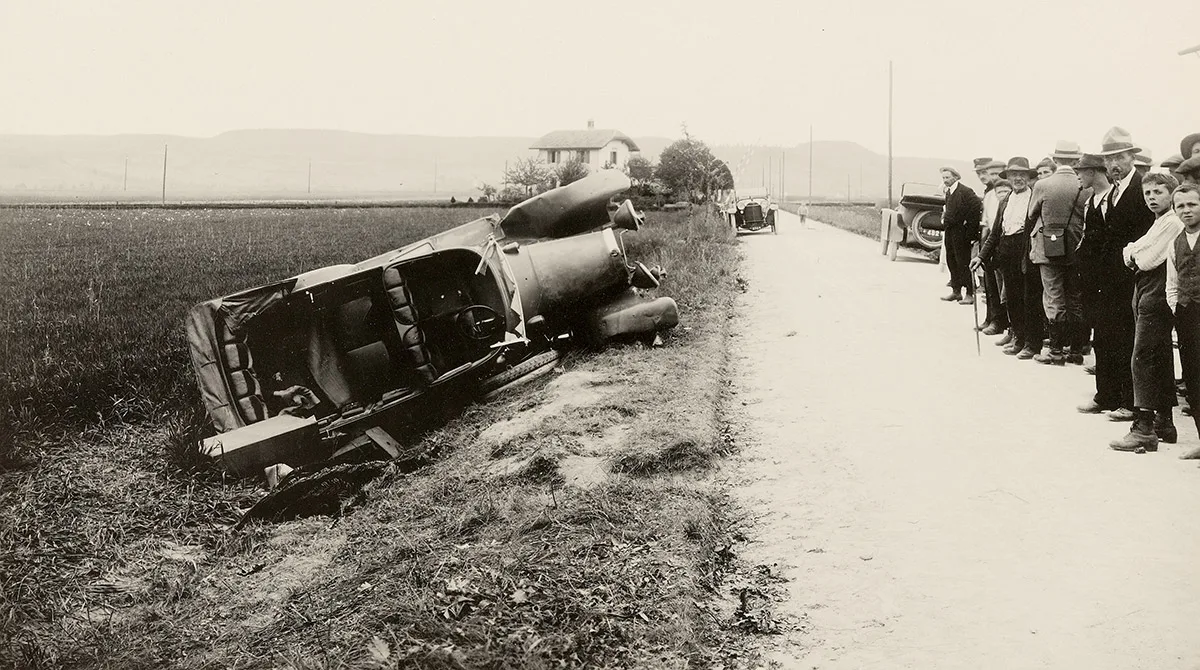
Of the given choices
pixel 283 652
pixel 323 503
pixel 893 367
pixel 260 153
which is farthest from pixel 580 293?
pixel 260 153

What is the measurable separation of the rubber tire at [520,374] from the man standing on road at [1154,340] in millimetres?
5279

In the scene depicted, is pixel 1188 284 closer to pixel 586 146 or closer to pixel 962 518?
pixel 962 518

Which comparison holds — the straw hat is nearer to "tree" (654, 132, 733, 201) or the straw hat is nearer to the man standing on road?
the man standing on road

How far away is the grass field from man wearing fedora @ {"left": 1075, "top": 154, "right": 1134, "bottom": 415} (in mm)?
2920

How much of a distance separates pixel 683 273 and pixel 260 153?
191211 mm

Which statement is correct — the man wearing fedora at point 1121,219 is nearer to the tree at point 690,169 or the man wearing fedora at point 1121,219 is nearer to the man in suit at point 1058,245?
the man in suit at point 1058,245

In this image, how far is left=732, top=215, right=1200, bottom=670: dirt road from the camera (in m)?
3.57

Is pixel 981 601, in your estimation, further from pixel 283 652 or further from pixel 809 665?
pixel 283 652

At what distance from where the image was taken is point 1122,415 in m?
6.20

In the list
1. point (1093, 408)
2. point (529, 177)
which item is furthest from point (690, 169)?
point (1093, 408)

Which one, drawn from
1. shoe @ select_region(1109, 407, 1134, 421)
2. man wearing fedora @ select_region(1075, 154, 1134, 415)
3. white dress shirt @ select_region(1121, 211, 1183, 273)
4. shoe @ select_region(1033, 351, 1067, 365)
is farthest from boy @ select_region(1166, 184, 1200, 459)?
shoe @ select_region(1033, 351, 1067, 365)

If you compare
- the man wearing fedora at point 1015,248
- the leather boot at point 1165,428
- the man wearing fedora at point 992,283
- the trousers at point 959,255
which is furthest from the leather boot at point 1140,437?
the trousers at point 959,255

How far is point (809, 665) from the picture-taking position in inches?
139

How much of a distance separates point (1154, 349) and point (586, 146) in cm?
7365
